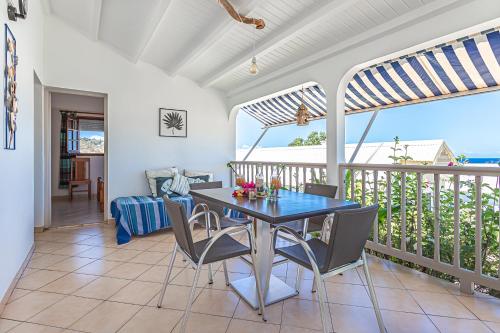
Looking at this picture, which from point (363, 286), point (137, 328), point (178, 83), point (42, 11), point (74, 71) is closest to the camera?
point (137, 328)

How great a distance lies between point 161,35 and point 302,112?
7.16ft

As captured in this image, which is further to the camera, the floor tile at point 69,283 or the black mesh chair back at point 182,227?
the floor tile at point 69,283

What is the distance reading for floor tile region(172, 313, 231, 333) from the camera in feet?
5.75

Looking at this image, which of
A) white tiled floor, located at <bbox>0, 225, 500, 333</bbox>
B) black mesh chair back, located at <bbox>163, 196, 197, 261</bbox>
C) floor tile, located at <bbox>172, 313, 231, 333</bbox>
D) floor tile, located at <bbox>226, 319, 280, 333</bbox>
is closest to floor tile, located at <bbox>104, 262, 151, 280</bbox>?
white tiled floor, located at <bbox>0, 225, 500, 333</bbox>

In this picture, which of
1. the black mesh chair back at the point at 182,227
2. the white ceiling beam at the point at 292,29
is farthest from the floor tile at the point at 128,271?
the white ceiling beam at the point at 292,29

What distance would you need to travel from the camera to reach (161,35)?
3740 mm

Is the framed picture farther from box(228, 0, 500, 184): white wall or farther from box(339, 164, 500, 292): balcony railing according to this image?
box(339, 164, 500, 292): balcony railing

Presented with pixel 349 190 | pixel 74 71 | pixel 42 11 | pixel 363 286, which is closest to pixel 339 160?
pixel 349 190

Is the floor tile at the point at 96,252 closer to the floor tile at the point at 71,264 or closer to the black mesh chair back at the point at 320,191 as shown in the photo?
the floor tile at the point at 71,264

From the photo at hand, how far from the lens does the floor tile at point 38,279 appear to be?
91.5 inches

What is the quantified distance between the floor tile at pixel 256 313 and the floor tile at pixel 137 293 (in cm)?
72

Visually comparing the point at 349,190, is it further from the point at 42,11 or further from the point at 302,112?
the point at 42,11

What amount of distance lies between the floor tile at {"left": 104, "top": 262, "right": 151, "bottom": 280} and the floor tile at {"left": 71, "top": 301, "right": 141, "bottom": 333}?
469mm

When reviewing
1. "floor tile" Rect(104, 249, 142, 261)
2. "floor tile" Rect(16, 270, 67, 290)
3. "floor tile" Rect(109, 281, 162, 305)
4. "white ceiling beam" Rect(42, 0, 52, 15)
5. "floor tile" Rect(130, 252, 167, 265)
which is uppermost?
"white ceiling beam" Rect(42, 0, 52, 15)
